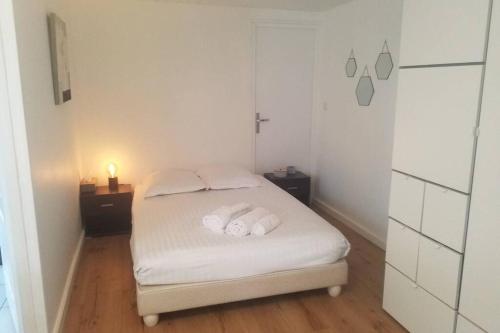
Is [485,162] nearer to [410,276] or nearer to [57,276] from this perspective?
[410,276]

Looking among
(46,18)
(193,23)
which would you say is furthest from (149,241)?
(193,23)

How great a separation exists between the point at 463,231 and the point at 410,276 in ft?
1.71

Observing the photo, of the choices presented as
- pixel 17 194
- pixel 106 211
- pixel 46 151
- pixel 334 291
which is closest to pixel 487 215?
pixel 334 291

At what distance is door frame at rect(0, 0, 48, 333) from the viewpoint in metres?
1.77

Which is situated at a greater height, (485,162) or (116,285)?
(485,162)

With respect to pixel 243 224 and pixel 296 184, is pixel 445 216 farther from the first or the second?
pixel 296 184

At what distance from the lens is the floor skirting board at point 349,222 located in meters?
3.57

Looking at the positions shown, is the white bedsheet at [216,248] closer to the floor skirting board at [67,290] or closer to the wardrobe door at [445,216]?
the floor skirting board at [67,290]

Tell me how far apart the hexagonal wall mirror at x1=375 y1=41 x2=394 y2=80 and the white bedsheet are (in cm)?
140

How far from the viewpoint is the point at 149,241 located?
8.28 ft

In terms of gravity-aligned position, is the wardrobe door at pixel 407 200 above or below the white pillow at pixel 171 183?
above

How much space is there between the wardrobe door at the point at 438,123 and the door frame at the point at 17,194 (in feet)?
6.62

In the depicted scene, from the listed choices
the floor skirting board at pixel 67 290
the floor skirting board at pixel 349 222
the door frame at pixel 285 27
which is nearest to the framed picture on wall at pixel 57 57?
the floor skirting board at pixel 67 290

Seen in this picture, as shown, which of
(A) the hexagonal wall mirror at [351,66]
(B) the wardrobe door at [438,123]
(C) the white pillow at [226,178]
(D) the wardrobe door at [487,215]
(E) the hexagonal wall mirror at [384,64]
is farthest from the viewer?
(A) the hexagonal wall mirror at [351,66]
